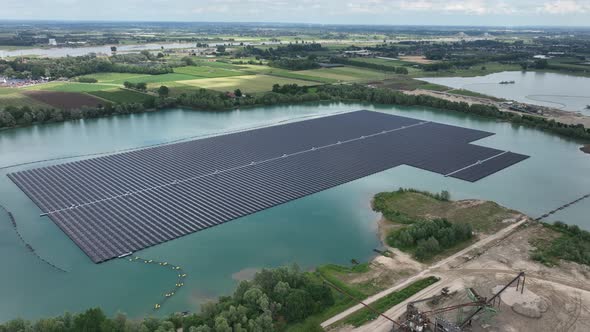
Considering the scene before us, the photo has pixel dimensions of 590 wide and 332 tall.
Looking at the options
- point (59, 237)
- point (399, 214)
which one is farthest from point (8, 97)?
point (399, 214)

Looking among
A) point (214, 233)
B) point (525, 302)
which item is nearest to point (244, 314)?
point (214, 233)

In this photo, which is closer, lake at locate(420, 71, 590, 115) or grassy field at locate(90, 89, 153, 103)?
grassy field at locate(90, 89, 153, 103)

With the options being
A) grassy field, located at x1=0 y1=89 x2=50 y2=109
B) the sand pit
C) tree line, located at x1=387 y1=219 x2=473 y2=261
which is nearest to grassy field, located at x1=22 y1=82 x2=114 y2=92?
grassy field, located at x1=0 y1=89 x2=50 y2=109

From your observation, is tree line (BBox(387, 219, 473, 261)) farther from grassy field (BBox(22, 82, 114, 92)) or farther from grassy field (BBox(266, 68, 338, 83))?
grassy field (BBox(22, 82, 114, 92))

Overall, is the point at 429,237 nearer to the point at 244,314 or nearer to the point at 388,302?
the point at 388,302

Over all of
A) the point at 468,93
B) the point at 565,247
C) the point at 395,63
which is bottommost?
the point at 565,247

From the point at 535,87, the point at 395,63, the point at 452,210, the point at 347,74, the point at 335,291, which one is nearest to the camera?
the point at 335,291

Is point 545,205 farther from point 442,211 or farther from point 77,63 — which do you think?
point 77,63
